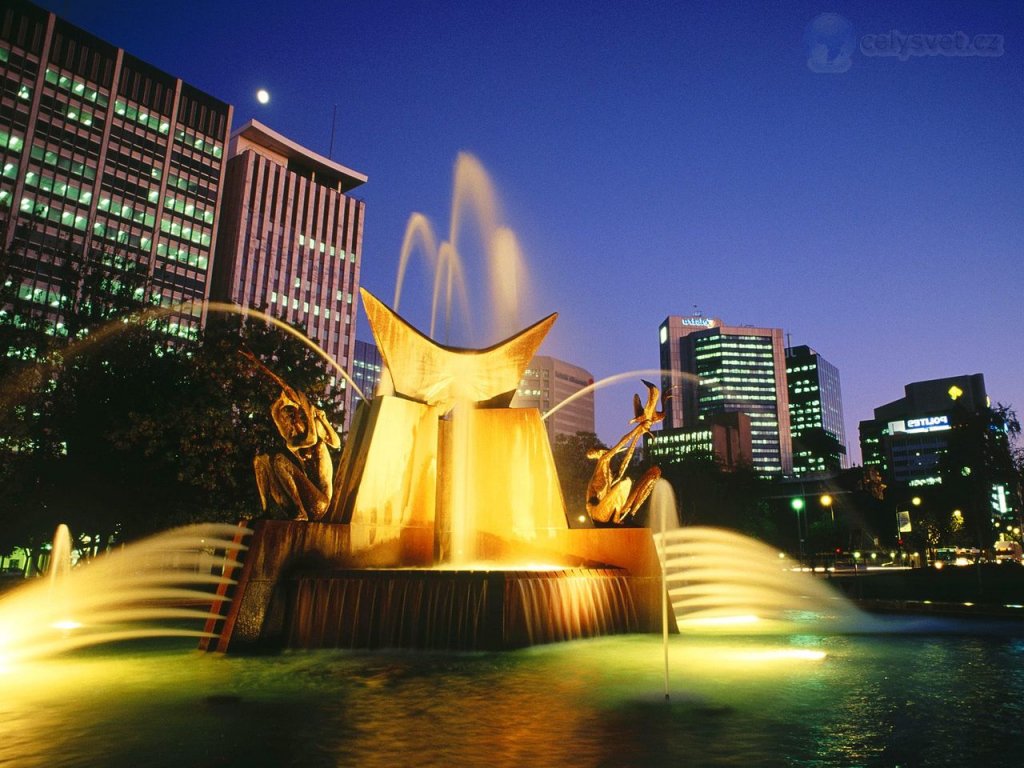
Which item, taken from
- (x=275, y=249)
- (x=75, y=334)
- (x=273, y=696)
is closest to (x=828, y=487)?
(x=275, y=249)

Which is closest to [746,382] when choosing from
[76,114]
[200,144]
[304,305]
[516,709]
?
[304,305]

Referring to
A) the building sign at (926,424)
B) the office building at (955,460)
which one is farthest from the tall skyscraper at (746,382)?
the building sign at (926,424)

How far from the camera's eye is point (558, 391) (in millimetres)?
152000

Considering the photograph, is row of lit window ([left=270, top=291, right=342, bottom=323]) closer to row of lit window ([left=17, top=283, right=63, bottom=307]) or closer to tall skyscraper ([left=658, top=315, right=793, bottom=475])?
row of lit window ([left=17, top=283, right=63, bottom=307])

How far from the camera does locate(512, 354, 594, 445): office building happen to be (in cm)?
14229

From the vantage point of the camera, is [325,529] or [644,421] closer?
[325,529]

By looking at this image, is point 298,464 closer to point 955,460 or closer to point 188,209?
point 955,460

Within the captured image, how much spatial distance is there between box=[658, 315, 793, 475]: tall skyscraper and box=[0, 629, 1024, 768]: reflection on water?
171749 mm

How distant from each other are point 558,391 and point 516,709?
14512cm

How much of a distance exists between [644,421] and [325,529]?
7900 millimetres

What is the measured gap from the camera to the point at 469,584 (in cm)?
1150

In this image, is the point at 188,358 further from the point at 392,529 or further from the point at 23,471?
the point at 392,529

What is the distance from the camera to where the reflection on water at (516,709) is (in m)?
5.62

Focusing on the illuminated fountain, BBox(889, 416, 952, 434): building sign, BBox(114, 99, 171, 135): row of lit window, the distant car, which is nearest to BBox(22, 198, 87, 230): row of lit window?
BBox(114, 99, 171, 135): row of lit window
